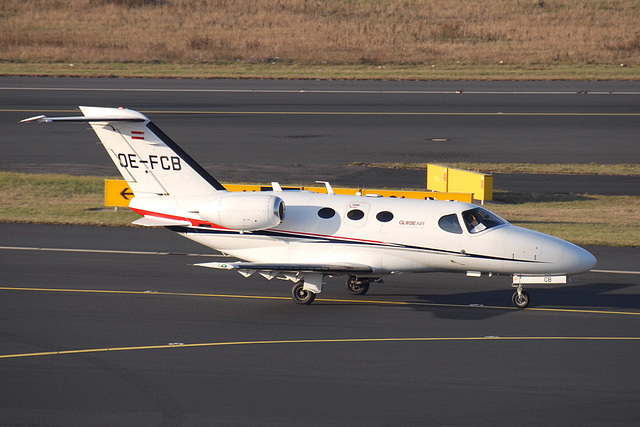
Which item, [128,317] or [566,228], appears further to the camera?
[566,228]

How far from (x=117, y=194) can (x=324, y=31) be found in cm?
5322

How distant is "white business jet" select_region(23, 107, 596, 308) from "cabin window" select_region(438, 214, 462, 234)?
0.03 m

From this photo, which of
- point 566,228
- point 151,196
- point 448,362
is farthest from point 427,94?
point 448,362

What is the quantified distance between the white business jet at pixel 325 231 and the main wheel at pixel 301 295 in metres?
0.03

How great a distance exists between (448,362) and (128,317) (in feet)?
25.9

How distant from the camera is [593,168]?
40750mm

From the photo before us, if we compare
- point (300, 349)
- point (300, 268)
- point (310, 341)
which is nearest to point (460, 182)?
point (300, 268)

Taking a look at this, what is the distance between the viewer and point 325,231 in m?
22.1

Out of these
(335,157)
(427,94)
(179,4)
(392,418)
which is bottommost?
(392,418)

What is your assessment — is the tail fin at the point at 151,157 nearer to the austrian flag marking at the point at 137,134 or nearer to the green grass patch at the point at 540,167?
the austrian flag marking at the point at 137,134

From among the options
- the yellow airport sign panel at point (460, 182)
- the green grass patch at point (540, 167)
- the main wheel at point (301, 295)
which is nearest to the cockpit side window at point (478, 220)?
the main wheel at point (301, 295)

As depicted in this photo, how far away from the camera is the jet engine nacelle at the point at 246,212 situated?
21.7 m

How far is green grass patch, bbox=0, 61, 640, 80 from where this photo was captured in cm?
6569

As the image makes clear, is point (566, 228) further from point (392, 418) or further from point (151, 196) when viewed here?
point (392, 418)
